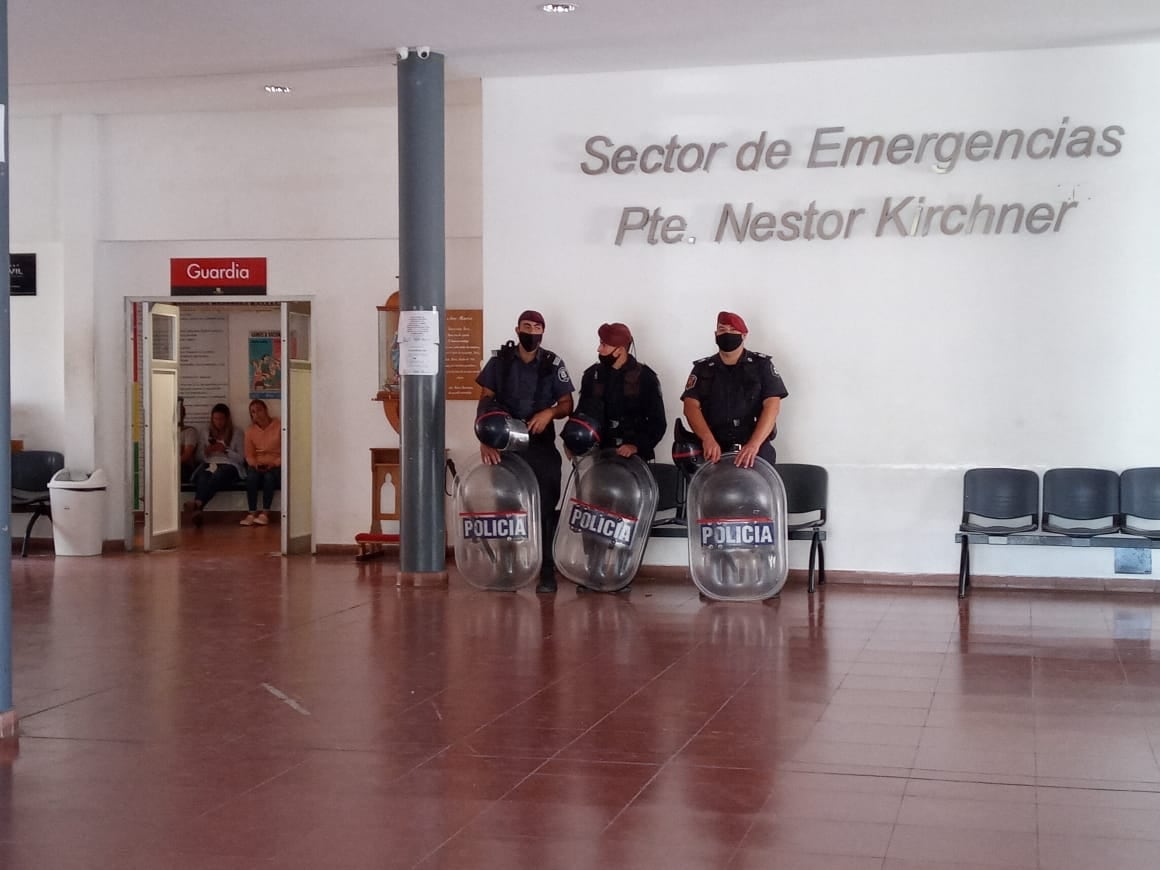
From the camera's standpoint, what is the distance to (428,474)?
886 cm

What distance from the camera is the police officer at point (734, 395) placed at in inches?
328

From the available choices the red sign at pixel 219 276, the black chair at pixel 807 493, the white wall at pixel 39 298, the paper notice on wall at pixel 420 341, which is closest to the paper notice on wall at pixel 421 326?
the paper notice on wall at pixel 420 341

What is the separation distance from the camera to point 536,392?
28.3ft

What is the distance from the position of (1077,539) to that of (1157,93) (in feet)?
9.29

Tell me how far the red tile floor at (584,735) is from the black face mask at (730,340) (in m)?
1.62

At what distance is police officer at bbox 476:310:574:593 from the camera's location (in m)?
8.61

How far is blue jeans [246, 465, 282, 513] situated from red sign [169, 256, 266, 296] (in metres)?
2.97

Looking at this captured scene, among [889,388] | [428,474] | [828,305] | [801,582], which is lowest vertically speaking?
[801,582]

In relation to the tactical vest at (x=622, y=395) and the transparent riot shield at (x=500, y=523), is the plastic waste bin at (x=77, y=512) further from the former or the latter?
the tactical vest at (x=622, y=395)

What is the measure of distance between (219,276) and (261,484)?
3214 millimetres

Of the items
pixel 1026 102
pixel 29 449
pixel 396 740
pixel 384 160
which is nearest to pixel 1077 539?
pixel 1026 102

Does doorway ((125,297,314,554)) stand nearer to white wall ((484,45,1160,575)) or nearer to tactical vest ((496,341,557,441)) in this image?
white wall ((484,45,1160,575))

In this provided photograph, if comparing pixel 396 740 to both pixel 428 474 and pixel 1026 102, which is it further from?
pixel 1026 102

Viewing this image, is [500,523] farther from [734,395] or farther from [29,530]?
[29,530]
